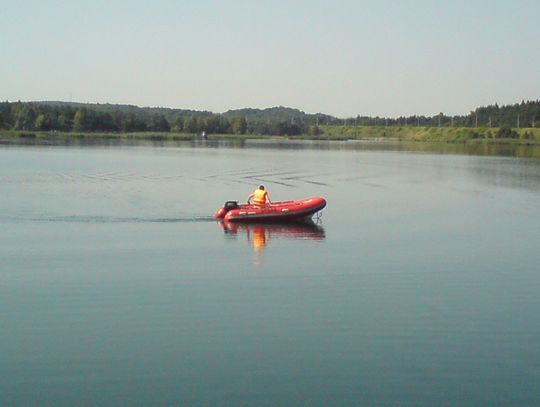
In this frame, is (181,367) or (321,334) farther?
(321,334)

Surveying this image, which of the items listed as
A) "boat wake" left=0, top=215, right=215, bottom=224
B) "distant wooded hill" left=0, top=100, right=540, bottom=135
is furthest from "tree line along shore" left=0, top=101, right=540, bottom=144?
"boat wake" left=0, top=215, right=215, bottom=224

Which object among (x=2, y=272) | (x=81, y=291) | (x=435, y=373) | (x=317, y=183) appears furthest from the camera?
(x=317, y=183)

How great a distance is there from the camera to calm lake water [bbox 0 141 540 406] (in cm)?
1185

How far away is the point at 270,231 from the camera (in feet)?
92.6

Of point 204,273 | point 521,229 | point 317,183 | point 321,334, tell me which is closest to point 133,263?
point 204,273

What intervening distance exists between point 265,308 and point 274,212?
43.9 ft

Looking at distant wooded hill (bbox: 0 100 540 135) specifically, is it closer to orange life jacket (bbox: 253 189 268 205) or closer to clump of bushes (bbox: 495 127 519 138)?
clump of bushes (bbox: 495 127 519 138)

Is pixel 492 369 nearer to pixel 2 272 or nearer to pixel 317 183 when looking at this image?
pixel 2 272

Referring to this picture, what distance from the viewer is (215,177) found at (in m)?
54.1

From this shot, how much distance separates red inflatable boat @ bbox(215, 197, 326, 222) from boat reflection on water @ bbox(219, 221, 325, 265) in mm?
240

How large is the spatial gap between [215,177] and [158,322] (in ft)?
129

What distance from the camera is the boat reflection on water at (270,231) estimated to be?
86.5 feet

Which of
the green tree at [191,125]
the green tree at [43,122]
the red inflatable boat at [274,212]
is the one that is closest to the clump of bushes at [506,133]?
the green tree at [191,125]

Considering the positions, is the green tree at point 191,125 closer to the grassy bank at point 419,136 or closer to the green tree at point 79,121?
the grassy bank at point 419,136
